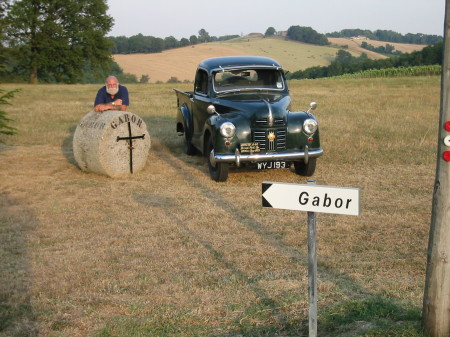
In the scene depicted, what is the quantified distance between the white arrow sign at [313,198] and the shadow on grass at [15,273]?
83.2 inches

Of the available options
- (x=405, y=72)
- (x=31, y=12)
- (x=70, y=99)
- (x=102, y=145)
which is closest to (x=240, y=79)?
(x=102, y=145)

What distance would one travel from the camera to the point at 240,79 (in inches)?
438

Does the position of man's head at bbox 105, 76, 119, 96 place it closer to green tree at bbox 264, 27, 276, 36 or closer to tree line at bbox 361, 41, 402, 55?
tree line at bbox 361, 41, 402, 55

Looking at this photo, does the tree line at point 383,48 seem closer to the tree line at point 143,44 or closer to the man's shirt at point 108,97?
the tree line at point 143,44

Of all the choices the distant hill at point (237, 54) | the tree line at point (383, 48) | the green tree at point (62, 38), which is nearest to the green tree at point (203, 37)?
the distant hill at point (237, 54)

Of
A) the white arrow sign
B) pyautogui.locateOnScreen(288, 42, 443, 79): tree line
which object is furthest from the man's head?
pyautogui.locateOnScreen(288, 42, 443, 79): tree line

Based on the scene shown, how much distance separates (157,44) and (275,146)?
64.7 m

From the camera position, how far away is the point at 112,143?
10.3 metres

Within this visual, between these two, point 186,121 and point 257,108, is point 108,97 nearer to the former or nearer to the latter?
point 186,121

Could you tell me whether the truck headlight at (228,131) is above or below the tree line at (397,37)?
below

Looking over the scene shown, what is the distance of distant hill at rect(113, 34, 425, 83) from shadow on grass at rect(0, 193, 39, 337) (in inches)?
1801

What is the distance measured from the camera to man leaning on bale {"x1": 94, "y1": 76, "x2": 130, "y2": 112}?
11038mm

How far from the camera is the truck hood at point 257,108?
9.70 m

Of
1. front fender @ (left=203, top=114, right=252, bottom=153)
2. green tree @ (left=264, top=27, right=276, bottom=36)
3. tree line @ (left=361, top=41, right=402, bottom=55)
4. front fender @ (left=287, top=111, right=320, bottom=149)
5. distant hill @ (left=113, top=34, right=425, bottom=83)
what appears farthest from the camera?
green tree @ (left=264, top=27, right=276, bottom=36)
